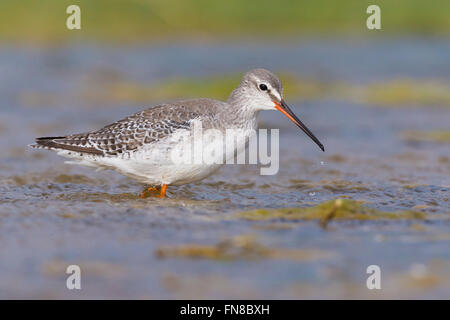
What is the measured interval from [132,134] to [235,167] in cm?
303

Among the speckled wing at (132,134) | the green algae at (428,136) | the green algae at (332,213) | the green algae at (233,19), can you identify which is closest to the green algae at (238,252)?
the green algae at (332,213)

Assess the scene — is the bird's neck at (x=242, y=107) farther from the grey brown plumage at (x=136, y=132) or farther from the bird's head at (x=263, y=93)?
the grey brown plumage at (x=136, y=132)

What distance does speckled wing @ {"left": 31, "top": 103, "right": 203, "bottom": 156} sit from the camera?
931 centimetres

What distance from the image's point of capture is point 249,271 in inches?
263

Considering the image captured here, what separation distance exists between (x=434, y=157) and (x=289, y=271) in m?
6.80

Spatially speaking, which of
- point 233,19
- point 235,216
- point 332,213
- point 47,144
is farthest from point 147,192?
point 233,19

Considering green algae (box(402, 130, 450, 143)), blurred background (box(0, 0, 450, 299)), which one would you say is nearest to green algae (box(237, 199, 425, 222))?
blurred background (box(0, 0, 450, 299))

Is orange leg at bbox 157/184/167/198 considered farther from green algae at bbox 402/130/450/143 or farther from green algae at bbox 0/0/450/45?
green algae at bbox 0/0/450/45

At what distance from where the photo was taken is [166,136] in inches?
363

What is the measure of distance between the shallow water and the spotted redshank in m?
0.44

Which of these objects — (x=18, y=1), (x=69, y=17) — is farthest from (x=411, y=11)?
(x=18, y=1)

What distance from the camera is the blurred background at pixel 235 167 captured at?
6.70 meters
